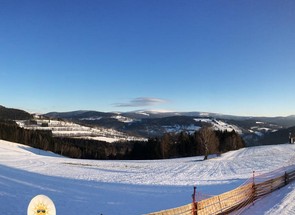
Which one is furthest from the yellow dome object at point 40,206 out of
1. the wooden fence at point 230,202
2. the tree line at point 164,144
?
the tree line at point 164,144

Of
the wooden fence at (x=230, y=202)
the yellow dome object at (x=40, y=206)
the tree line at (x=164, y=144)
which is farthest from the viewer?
the tree line at (x=164, y=144)

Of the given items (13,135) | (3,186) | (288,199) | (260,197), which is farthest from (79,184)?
(13,135)

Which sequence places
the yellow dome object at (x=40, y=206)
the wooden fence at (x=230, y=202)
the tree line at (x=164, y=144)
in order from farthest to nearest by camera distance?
1. the tree line at (x=164, y=144)
2. the wooden fence at (x=230, y=202)
3. the yellow dome object at (x=40, y=206)

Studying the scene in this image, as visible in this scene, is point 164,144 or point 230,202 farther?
point 164,144

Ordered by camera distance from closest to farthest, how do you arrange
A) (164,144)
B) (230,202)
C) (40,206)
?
1. (40,206)
2. (230,202)
3. (164,144)

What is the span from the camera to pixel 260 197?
71.6 feet

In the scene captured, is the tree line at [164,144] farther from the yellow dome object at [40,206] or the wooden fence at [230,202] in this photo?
the yellow dome object at [40,206]

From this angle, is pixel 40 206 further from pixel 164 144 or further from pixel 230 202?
pixel 164 144

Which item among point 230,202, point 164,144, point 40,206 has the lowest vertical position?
point 164,144

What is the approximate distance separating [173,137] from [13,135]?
211ft

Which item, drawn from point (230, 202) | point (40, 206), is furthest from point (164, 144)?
point (40, 206)

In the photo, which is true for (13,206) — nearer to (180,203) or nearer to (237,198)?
(180,203)

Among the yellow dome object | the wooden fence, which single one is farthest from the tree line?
the yellow dome object

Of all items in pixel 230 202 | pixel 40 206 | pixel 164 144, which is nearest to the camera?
pixel 40 206
